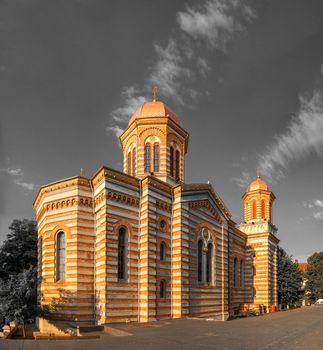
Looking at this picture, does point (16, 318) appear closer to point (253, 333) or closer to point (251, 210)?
point (253, 333)

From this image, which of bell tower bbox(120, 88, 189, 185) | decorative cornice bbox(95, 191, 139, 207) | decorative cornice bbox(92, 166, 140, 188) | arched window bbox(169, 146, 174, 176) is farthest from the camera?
arched window bbox(169, 146, 174, 176)

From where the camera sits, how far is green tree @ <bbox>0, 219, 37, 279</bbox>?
3064 centimetres

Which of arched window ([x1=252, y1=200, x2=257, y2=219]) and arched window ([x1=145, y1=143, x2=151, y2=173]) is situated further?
arched window ([x1=252, y1=200, x2=257, y2=219])

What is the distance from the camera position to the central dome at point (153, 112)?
31395 millimetres

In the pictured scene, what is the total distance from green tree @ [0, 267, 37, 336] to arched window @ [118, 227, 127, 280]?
505 centimetres

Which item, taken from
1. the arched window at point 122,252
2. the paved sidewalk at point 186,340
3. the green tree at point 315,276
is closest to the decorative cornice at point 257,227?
the paved sidewalk at point 186,340

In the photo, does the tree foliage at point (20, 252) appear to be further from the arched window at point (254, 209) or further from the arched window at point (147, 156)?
the arched window at point (254, 209)

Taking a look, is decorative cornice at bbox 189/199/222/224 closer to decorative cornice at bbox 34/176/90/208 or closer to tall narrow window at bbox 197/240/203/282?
tall narrow window at bbox 197/240/203/282

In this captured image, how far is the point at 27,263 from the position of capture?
31.1 m

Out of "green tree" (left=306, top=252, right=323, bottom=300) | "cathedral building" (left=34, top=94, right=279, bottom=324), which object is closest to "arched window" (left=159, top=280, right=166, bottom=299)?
"cathedral building" (left=34, top=94, right=279, bottom=324)

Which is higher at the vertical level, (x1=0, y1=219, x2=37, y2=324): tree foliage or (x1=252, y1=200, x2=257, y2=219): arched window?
(x1=252, y1=200, x2=257, y2=219): arched window

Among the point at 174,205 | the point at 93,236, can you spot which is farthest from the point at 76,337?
the point at 174,205

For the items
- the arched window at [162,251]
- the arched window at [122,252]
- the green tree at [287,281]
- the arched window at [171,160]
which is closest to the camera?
the arched window at [122,252]

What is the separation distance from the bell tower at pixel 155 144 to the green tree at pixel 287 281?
2316 cm
